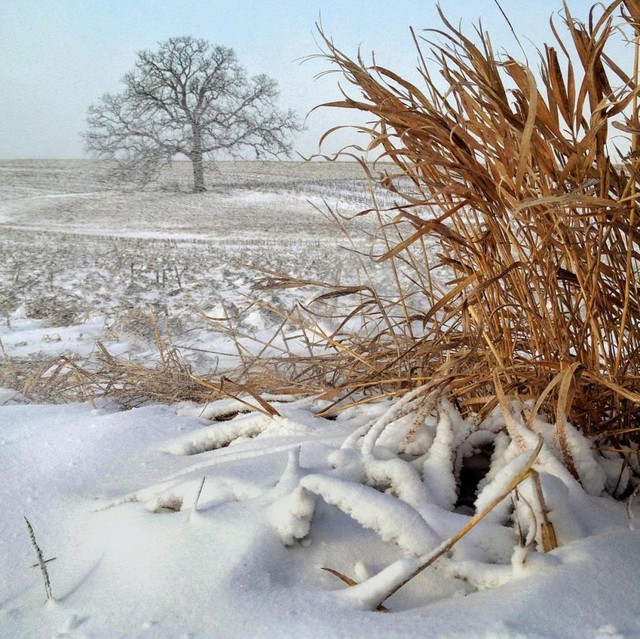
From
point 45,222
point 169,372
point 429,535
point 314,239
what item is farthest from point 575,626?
point 45,222

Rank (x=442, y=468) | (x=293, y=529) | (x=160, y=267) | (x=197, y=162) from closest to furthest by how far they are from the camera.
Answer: (x=293, y=529), (x=442, y=468), (x=160, y=267), (x=197, y=162)

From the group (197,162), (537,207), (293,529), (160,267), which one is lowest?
(293,529)

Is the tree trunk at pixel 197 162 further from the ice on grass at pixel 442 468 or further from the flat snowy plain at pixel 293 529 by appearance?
the ice on grass at pixel 442 468

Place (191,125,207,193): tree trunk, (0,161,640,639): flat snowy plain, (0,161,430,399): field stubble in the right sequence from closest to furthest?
(0,161,640,639): flat snowy plain → (0,161,430,399): field stubble → (191,125,207,193): tree trunk

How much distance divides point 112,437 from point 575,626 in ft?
3.49

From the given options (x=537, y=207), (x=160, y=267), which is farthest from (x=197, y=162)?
(x=537, y=207)

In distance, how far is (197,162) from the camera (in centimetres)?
1903

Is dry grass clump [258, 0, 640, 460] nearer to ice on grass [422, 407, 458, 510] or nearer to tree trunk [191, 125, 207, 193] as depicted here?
ice on grass [422, 407, 458, 510]

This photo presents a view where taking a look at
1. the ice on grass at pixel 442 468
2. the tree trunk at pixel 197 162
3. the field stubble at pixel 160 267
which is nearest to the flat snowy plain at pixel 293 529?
the ice on grass at pixel 442 468

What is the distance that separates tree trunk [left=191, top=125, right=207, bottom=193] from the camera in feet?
58.4

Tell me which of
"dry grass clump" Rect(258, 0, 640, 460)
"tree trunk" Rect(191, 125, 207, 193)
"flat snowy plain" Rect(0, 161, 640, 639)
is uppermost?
"tree trunk" Rect(191, 125, 207, 193)

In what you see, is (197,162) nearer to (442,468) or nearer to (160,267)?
(160,267)

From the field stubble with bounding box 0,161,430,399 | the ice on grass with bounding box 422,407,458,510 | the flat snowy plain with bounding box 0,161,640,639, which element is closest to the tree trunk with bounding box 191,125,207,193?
the field stubble with bounding box 0,161,430,399

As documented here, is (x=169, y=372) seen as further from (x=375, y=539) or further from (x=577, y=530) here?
(x=577, y=530)
